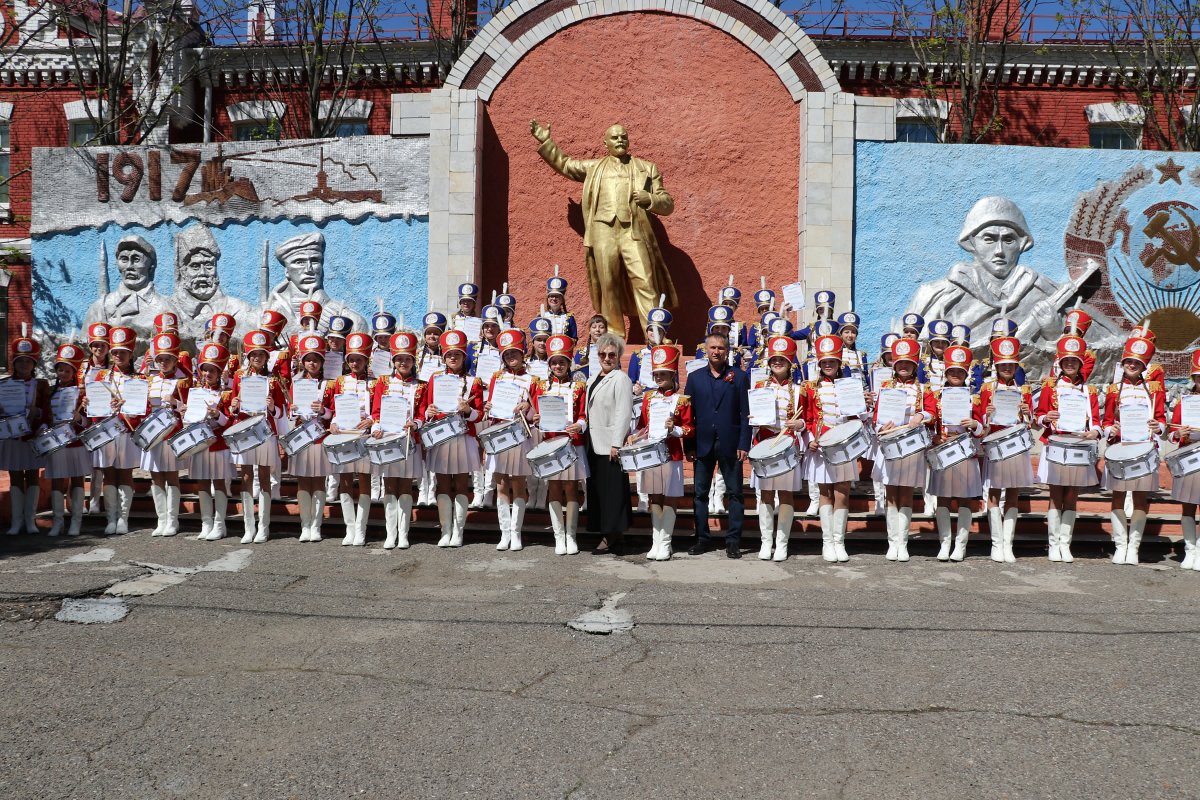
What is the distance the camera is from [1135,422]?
9.24m

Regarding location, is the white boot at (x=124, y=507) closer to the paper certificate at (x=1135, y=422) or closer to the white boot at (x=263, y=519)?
the white boot at (x=263, y=519)

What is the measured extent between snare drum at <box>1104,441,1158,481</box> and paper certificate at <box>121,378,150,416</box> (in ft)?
29.5

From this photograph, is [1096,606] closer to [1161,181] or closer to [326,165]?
[1161,181]

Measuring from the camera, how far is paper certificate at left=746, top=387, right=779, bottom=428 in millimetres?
9133

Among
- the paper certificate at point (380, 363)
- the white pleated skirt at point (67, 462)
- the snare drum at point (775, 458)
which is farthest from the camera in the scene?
the paper certificate at point (380, 363)

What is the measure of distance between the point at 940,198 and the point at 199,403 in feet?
36.5

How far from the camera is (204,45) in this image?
20.8 meters

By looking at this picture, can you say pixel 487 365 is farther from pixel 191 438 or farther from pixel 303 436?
pixel 191 438

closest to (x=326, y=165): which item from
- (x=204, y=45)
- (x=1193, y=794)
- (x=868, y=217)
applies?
(x=204, y=45)

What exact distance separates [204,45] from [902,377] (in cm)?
1692

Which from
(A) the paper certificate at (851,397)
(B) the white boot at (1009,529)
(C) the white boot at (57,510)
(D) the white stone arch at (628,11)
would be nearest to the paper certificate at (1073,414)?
(B) the white boot at (1009,529)

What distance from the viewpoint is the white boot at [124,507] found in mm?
10320

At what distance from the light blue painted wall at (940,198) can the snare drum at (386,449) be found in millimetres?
8643

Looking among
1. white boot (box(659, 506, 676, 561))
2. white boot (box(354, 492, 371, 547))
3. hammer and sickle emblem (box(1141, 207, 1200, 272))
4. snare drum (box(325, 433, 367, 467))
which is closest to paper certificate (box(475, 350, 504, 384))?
snare drum (box(325, 433, 367, 467))
